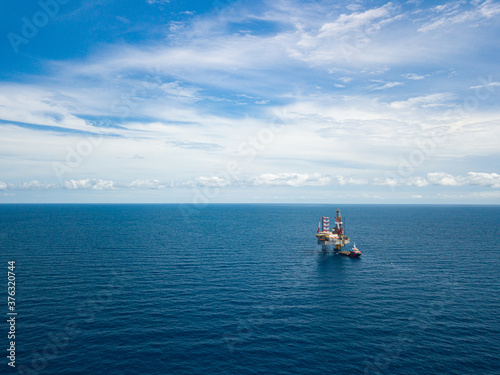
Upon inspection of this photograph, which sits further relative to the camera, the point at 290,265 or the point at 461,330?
the point at 290,265

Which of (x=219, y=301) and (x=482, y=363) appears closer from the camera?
(x=482, y=363)

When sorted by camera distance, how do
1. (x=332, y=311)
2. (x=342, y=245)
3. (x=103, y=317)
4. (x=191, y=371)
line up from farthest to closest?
1. (x=342, y=245)
2. (x=332, y=311)
3. (x=103, y=317)
4. (x=191, y=371)

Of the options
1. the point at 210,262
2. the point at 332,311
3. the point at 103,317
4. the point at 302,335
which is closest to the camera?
the point at 302,335

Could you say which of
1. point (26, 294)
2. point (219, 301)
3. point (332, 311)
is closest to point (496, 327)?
point (332, 311)

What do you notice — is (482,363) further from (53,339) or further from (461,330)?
(53,339)

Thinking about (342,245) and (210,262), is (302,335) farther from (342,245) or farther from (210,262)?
(342,245)

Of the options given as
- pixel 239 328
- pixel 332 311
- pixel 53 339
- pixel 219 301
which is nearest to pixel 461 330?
pixel 332 311
